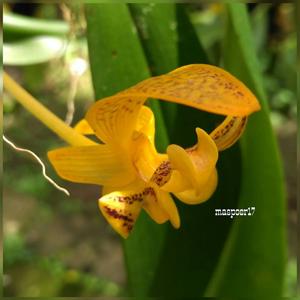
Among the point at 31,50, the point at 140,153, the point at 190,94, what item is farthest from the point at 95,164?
the point at 31,50

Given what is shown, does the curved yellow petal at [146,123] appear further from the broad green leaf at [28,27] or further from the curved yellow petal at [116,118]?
the broad green leaf at [28,27]

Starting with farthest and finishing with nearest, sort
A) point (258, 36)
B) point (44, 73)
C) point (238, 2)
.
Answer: point (258, 36) → point (44, 73) → point (238, 2)

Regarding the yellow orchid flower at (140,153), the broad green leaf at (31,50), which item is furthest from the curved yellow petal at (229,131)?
the broad green leaf at (31,50)

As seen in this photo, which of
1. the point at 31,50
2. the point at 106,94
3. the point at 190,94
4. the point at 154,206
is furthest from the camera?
the point at 31,50

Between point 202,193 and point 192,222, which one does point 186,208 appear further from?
point 202,193

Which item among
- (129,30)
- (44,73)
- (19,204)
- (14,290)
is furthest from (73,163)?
(19,204)

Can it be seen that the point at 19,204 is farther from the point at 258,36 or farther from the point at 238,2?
the point at 238,2

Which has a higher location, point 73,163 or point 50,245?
point 73,163
